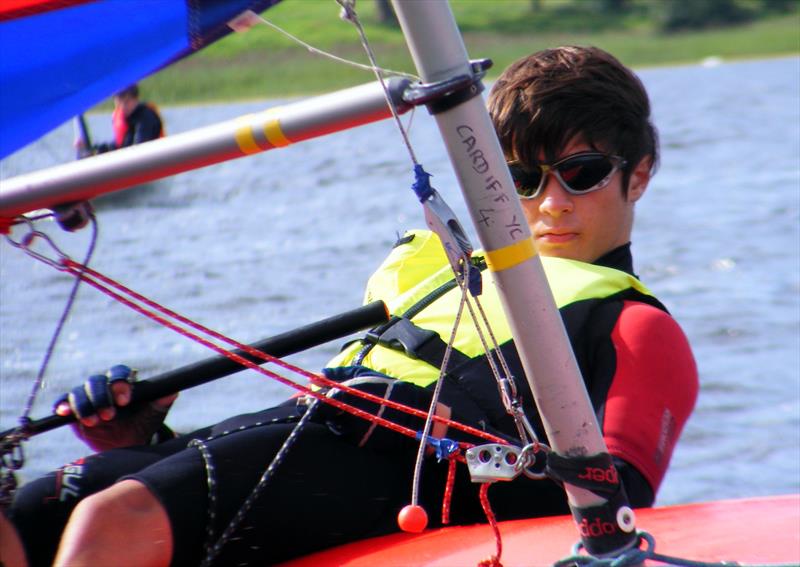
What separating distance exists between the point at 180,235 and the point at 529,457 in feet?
19.8

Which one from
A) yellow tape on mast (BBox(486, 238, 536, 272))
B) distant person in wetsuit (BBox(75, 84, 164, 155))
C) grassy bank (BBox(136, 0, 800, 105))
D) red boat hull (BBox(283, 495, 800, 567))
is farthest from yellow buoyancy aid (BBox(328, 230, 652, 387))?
grassy bank (BBox(136, 0, 800, 105))

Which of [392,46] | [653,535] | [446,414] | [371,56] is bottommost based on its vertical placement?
[392,46]

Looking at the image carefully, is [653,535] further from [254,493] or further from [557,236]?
[557,236]

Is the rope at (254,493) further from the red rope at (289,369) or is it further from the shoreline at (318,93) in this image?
the shoreline at (318,93)

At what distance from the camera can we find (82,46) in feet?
4.81

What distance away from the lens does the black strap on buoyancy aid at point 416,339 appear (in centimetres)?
173

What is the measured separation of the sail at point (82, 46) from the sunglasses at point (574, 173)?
22.7 inches

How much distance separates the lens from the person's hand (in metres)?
1.65

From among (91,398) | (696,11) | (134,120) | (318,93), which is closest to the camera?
(91,398)

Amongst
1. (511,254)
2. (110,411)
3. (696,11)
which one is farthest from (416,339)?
(696,11)

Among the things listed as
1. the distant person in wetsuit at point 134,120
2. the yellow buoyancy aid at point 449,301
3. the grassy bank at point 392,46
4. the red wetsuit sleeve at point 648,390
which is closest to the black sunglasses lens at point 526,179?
the yellow buoyancy aid at point 449,301

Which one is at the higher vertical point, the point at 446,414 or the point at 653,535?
the point at 446,414

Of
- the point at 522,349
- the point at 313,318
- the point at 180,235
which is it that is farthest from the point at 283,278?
the point at 522,349

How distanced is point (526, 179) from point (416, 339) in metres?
0.31
